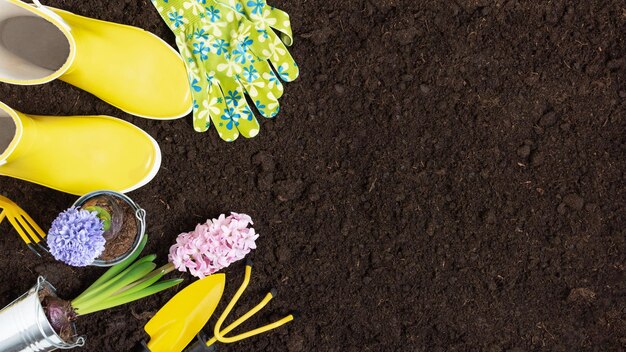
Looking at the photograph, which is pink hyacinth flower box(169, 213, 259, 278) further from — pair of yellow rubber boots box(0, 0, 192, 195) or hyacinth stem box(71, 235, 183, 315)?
pair of yellow rubber boots box(0, 0, 192, 195)

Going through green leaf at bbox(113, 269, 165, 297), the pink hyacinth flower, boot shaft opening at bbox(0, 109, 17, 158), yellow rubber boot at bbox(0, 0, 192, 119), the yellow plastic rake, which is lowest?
the yellow plastic rake

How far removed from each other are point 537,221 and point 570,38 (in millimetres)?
396

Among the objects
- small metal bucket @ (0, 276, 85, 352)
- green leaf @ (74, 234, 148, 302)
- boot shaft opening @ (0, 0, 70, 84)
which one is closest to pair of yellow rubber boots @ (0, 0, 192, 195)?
boot shaft opening @ (0, 0, 70, 84)

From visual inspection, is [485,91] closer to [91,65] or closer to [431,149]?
[431,149]

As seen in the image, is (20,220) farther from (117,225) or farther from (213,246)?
(213,246)

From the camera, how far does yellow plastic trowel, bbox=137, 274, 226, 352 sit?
1.31m

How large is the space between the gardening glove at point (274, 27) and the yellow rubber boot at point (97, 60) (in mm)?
174

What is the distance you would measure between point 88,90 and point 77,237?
1.10 ft

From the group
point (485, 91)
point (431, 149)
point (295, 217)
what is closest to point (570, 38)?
point (485, 91)

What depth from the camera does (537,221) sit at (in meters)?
1.36

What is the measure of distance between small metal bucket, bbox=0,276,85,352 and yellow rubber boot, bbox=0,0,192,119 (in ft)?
1.37

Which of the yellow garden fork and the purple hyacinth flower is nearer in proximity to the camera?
the purple hyacinth flower

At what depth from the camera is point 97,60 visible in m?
1.21

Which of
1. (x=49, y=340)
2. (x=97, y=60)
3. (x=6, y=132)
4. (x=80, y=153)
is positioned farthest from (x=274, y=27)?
(x=49, y=340)
